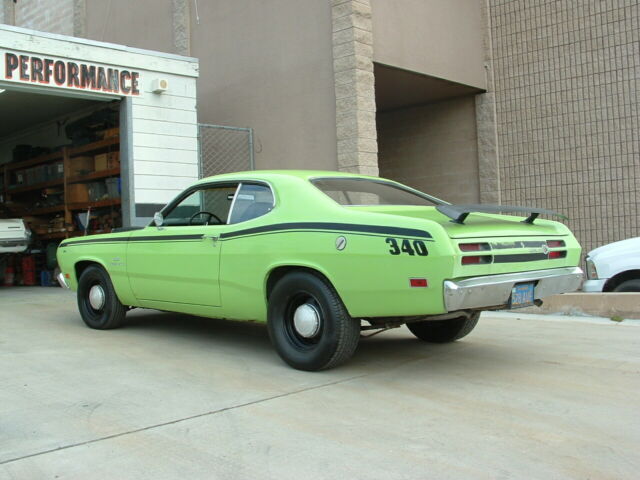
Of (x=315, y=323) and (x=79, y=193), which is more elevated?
(x=79, y=193)

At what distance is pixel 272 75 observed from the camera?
11211 mm

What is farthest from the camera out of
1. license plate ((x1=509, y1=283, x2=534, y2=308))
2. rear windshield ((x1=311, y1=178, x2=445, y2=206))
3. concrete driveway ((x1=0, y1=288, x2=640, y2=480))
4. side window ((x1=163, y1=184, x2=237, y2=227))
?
side window ((x1=163, y1=184, x2=237, y2=227))

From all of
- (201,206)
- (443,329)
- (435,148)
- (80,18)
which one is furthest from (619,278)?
(80,18)

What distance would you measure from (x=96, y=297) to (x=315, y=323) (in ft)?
10.4

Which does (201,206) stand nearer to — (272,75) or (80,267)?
(80,267)

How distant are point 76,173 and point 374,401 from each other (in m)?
10.4

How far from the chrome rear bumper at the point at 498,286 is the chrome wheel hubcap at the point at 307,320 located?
1.07 metres

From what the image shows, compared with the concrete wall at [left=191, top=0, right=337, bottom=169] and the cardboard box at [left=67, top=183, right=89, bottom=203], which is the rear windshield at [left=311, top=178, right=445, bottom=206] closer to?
the concrete wall at [left=191, top=0, right=337, bottom=169]

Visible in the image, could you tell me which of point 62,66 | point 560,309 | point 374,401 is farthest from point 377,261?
point 62,66

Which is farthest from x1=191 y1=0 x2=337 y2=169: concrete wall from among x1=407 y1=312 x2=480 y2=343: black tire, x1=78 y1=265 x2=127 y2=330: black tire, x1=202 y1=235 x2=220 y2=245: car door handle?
x1=202 y1=235 x2=220 y2=245: car door handle

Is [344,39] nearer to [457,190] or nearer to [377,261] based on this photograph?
[457,190]

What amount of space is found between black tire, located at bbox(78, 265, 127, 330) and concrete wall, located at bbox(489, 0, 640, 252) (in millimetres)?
7797

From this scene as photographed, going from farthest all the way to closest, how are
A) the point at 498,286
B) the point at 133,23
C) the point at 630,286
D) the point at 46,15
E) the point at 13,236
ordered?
1. the point at 46,15
2. the point at 133,23
3. the point at 13,236
4. the point at 630,286
5. the point at 498,286

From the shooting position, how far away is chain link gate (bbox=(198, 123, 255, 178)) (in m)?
11.7
